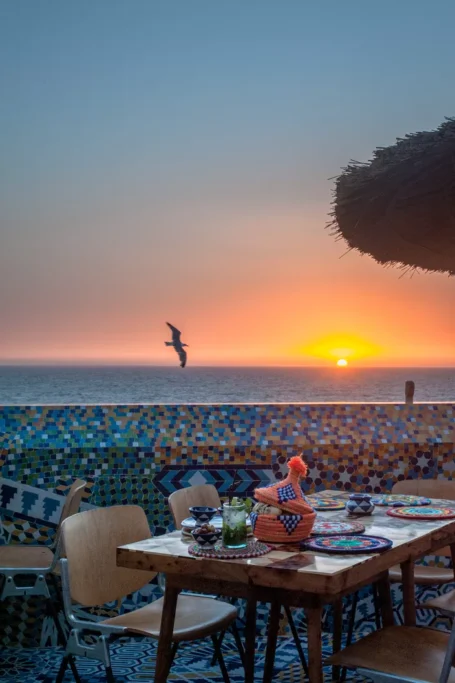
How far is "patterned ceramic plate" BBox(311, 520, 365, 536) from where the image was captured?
2.96 m

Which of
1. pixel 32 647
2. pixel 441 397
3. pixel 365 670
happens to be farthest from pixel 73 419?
pixel 441 397

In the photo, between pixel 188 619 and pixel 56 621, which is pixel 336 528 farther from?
pixel 56 621

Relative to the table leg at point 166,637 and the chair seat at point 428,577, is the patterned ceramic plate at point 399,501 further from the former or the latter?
the table leg at point 166,637

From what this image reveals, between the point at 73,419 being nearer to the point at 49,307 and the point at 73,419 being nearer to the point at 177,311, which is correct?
the point at 49,307

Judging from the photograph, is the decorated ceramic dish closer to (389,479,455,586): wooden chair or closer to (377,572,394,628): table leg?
(377,572,394,628): table leg

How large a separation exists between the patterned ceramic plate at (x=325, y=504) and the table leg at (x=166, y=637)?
0.90 meters

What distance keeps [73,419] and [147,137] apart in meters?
2.99

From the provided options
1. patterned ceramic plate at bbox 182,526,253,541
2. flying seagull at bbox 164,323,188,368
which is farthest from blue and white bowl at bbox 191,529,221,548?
flying seagull at bbox 164,323,188,368

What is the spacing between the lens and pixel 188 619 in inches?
125

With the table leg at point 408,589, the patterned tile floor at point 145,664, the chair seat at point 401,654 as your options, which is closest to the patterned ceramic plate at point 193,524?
the chair seat at point 401,654

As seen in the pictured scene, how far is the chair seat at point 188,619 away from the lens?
3.00 metres

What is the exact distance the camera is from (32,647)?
4.44 metres

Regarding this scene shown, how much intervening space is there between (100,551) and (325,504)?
40.7 inches

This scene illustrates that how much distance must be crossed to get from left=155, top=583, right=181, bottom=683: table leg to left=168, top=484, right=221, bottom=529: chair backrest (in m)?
0.72
